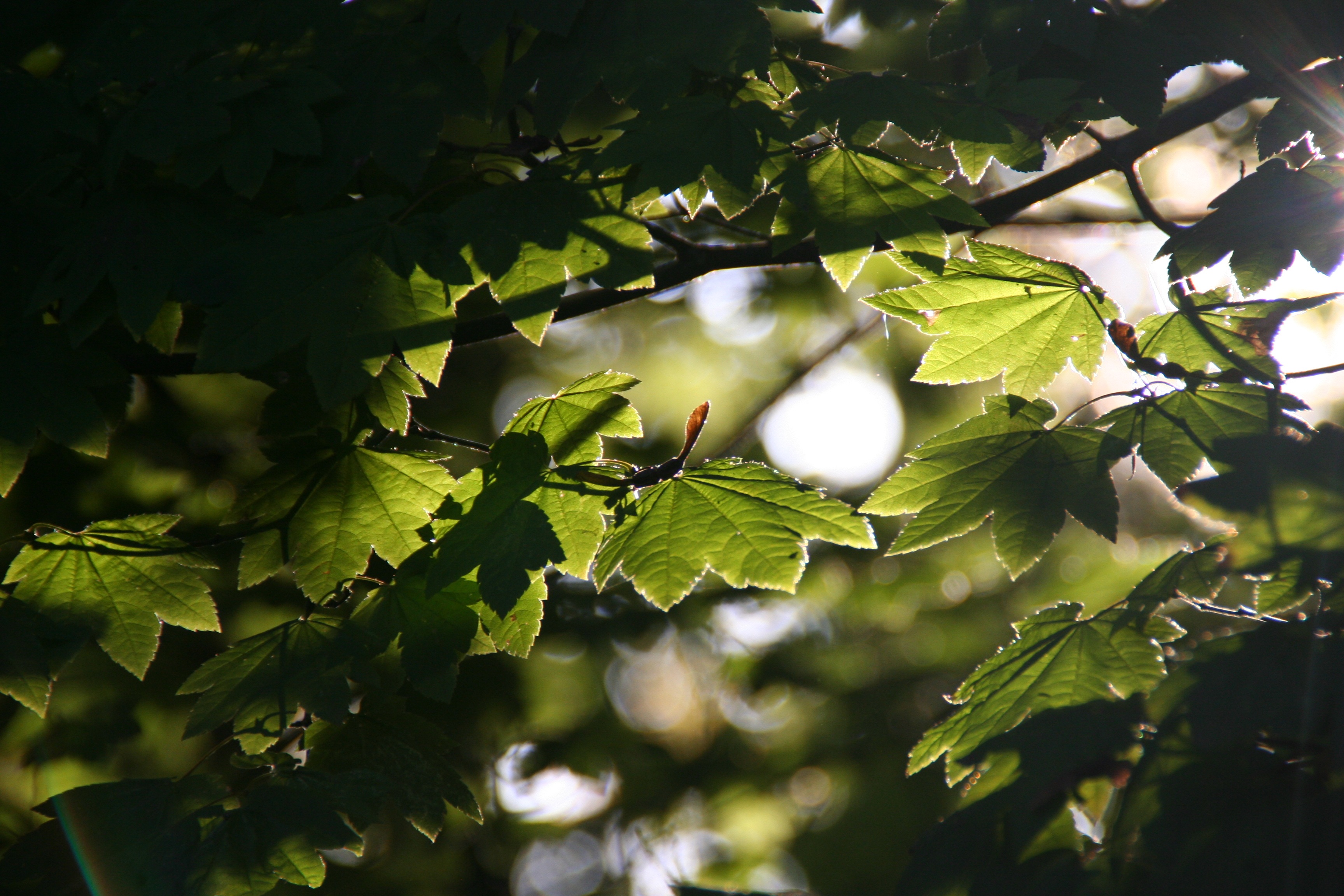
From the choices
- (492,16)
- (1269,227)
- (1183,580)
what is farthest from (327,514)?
(1269,227)

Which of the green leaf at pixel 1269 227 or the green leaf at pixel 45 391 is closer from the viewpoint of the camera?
the green leaf at pixel 1269 227

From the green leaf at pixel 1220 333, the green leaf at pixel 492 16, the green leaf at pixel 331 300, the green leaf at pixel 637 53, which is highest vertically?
the green leaf at pixel 492 16

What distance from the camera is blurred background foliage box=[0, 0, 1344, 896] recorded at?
122 inches

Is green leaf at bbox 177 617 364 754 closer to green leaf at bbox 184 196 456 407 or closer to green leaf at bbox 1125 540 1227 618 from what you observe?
green leaf at bbox 184 196 456 407

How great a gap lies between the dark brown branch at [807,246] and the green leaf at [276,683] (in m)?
0.66

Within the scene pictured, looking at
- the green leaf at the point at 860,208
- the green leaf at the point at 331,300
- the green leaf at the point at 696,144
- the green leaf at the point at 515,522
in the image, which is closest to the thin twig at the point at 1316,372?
the green leaf at the point at 860,208

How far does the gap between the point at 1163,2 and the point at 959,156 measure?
58 cm

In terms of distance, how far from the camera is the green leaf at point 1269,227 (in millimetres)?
1562

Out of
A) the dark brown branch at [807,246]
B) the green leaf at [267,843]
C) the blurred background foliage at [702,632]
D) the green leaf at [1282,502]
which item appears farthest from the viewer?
the blurred background foliage at [702,632]

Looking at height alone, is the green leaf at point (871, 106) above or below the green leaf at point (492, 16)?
below

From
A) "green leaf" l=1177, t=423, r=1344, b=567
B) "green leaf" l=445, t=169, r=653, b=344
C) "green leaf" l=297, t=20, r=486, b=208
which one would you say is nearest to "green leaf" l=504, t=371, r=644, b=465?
"green leaf" l=445, t=169, r=653, b=344

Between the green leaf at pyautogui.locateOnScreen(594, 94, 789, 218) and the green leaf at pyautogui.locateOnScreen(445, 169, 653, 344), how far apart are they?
0.36 feet

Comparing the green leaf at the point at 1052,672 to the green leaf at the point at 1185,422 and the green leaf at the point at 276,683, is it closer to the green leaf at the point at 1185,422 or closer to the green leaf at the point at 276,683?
the green leaf at the point at 1185,422

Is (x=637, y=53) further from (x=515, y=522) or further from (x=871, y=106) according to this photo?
(x=515, y=522)
